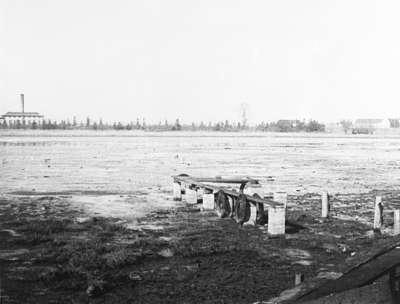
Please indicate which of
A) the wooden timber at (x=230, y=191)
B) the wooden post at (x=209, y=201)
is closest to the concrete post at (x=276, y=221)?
the wooden timber at (x=230, y=191)

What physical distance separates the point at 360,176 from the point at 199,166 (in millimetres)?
10883

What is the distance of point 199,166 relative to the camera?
33281 mm

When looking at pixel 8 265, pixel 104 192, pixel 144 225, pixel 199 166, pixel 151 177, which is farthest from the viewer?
pixel 199 166

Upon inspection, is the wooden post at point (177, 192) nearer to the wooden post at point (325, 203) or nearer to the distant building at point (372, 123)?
the wooden post at point (325, 203)

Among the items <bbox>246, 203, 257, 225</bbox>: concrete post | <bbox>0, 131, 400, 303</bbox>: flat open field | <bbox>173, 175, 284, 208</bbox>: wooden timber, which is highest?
<bbox>173, 175, 284, 208</bbox>: wooden timber

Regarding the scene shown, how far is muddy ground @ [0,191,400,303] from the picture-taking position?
26.8ft

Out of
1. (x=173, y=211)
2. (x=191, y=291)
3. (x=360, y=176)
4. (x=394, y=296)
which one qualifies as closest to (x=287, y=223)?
(x=173, y=211)

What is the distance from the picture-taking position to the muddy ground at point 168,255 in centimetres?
816

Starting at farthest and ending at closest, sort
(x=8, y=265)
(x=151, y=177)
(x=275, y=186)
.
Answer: (x=151, y=177)
(x=275, y=186)
(x=8, y=265)

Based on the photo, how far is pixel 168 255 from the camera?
1038cm

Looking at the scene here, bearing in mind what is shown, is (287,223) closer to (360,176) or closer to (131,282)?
(131,282)

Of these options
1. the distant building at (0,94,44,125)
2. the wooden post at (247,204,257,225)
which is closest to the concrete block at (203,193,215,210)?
the wooden post at (247,204,257,225)

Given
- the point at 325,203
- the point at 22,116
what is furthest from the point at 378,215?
the point at 22,116

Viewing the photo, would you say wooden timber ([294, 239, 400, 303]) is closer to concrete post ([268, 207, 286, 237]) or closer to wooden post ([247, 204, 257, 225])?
concrete post ([268, 207, 286, 237])
